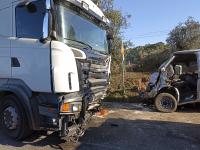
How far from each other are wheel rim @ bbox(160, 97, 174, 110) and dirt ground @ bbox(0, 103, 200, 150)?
13.9 inches

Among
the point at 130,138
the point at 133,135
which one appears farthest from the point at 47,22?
the point at 133,135

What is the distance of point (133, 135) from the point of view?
7.85 meters

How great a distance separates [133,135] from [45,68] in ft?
9.33

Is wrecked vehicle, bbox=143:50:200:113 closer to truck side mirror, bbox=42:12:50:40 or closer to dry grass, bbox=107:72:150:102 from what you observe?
dry grass, bbox=107:72:150:102

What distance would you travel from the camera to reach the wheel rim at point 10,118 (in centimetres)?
687

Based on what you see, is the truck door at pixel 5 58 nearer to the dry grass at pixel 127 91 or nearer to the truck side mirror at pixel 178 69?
the truck side mirror at pixel 178 69

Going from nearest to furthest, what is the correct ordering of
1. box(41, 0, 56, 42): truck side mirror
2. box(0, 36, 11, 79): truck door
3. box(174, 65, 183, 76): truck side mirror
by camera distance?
box(41, 0, 56, 42): truck side mirror
box(0, 36, 11, 79): truck door
box(174, 65, 183, 76): truck side mirror

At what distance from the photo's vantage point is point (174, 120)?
9711mm

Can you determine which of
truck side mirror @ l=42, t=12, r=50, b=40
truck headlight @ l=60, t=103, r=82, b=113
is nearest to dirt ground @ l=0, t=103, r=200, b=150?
truck headlight @ l=60, t=103, r=82, b=113

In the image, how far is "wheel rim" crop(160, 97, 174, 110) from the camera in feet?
36.7

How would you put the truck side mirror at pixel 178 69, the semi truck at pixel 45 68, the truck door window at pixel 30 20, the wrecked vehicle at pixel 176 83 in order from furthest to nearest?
the wrecked vehicle at pixel 176 83 → the truck side mirror at pixel 178 69 → the truck door window at pixel 30 20 → the semi truck at pixel 45 68

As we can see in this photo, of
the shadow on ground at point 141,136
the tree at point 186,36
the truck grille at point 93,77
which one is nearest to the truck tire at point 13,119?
the shadow on ground at point 141,136

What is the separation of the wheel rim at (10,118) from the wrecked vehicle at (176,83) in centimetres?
569

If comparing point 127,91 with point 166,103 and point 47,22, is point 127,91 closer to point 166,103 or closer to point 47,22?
point 166,103
